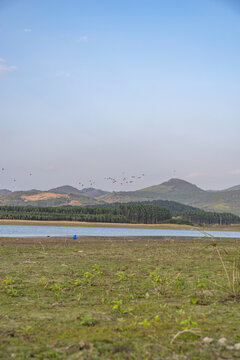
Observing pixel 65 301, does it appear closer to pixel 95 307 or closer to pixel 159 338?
pixel 95 307

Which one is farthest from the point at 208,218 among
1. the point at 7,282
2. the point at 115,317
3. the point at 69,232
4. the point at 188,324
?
the point at 188,324

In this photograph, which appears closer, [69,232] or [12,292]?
[12,292]

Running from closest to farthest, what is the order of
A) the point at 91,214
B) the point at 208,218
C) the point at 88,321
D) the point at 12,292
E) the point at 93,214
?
the point at 88,321
the point at 12,292
the point at 91,214
the point at 93,214
the point at 208,218

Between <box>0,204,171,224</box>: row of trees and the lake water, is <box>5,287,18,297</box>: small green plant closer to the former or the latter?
the lake water

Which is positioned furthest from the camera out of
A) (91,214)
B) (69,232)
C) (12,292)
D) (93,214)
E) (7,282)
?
(93,214)

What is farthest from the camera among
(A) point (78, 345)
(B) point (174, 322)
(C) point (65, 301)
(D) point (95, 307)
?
(C) point (65, 301)

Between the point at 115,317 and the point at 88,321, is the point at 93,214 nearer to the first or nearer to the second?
the point at 115,317

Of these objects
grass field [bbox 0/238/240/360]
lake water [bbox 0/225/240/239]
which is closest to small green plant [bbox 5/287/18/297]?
grass field [bbox 0/238/240/360]

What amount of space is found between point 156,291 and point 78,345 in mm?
5345

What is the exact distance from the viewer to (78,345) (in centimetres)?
541

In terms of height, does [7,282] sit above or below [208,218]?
below

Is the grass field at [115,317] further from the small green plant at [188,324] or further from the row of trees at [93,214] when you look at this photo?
the row of trees at [93,214]

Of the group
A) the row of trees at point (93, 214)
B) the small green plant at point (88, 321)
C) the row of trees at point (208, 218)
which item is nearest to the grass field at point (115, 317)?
the small green plant at point (88, 321)

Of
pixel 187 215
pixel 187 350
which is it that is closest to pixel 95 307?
pixel 187 350
